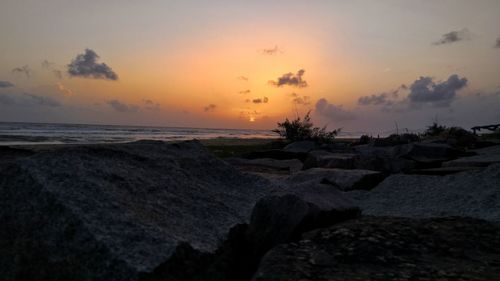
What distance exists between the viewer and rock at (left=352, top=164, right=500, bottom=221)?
476 cm

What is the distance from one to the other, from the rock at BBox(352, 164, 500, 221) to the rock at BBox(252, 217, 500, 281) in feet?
3.62

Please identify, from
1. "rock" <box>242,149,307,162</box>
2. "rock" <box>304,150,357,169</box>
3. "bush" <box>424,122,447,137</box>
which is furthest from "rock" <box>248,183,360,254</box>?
"bush" <box>424,122,447,137</box>

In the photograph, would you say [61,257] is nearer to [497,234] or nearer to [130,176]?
[130,176]

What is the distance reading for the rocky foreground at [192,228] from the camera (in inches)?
96.0

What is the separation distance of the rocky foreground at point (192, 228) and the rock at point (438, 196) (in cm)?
22

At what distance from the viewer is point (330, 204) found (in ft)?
12.2

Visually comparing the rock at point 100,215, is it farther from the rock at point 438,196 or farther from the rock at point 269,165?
the rock at point 269,165

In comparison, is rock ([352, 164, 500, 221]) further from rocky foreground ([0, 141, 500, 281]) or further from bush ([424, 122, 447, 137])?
bush ([424, 122, 447, 137])

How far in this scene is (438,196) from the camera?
541 cm

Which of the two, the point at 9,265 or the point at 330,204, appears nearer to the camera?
the point at 9,265

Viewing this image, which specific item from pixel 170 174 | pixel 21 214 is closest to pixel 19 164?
pixel 21 214

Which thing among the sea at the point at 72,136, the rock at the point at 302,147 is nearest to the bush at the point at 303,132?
the rock at the point at 302,147

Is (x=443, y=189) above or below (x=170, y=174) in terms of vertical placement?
below

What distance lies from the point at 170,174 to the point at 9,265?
1.35 metres
